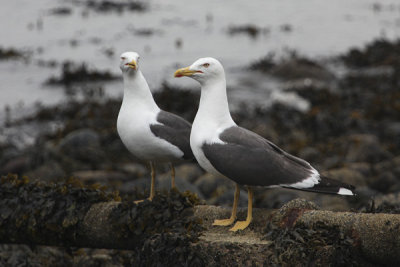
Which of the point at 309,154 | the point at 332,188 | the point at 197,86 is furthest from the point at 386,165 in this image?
the point at 197,86

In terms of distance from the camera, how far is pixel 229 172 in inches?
186

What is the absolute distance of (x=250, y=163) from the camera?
4.73 meters

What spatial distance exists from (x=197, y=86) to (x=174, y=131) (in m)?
13.1

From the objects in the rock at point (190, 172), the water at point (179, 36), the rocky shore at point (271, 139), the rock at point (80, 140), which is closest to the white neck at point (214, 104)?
the rocky shore at point (271, 139)

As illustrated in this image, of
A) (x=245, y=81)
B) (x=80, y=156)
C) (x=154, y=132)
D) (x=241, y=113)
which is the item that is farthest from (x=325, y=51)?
(x=154, y=132)

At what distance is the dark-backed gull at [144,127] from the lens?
5.46 metres

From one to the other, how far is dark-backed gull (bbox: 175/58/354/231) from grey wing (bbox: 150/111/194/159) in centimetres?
73

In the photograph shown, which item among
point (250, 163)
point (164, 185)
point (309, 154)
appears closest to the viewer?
point (250, 163)

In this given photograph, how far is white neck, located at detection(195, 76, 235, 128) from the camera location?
4.86 meters

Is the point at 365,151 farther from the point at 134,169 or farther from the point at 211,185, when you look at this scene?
the point at 134,169

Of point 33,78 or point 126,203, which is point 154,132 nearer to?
point 126,203

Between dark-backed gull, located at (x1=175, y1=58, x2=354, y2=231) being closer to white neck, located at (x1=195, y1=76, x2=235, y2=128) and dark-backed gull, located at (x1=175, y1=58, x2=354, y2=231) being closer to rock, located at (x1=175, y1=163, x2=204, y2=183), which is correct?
white neck, located at (x1=195, y1=76, x2=235, y2=128)

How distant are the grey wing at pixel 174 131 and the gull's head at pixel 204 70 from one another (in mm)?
851

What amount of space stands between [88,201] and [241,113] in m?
9.89
